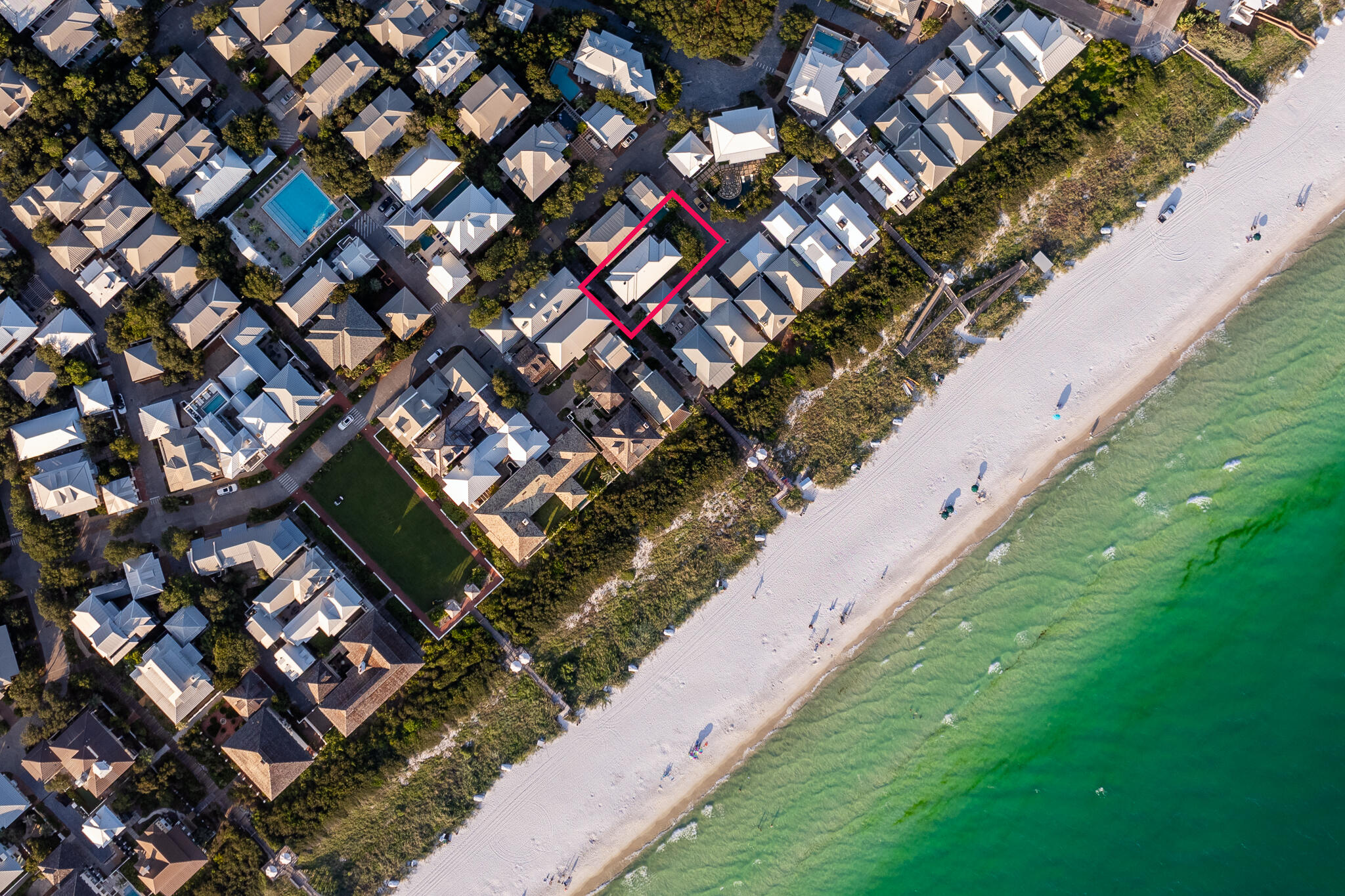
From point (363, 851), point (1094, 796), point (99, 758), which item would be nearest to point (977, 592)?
point (1094, 796)

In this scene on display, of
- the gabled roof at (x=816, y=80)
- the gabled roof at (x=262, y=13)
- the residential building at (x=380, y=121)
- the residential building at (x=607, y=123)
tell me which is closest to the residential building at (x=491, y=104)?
the residential building at (x=380, y=121)

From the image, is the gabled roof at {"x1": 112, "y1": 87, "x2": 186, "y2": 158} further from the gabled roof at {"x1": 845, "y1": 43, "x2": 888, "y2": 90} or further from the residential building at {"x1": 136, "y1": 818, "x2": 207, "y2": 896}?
the residential building at {"x1": 136, "y1": 818, "x2": 207, "y2": 896}

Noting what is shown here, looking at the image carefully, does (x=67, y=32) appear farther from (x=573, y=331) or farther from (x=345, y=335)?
(x=573, y=331)

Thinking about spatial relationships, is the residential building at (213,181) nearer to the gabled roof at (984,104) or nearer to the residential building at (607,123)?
the residential building at (607,123)

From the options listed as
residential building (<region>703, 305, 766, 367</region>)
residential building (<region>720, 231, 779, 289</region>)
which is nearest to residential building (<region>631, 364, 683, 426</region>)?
residential building (<region>703, 305, 766, 367</region>)

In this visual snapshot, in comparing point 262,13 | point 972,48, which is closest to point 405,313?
point 262,13

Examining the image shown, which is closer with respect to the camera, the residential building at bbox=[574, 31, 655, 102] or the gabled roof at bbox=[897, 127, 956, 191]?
the residential building at bbox=[574, 31, 655, 102]
